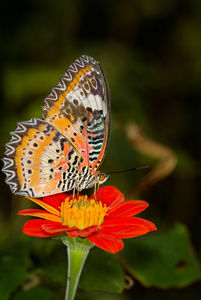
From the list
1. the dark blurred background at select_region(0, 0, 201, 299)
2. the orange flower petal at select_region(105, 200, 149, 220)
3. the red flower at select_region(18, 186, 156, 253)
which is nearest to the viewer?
the red flower at select_region(18, 186, 156, 253)

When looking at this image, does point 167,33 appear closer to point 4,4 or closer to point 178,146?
point 178,146

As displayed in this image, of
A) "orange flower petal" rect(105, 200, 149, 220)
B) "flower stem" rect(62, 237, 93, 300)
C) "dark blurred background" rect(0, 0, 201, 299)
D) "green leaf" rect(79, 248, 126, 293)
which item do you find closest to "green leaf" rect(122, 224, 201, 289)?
"green leaf" rect(79, 248, 126, 293)

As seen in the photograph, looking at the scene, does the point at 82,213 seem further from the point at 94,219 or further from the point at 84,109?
the point at 84,109

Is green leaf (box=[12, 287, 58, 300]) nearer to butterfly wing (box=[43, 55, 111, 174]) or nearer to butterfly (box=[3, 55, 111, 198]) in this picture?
butterfly (box=[3, 55, 111, 198])

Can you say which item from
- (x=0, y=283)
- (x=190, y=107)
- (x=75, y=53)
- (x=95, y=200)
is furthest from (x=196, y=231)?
(x=0, y=283)

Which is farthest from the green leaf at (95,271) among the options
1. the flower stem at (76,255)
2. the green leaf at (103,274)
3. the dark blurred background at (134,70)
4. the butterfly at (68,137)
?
the dark blurred background at (134,70)

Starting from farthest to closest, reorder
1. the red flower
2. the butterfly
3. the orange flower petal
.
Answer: the butterfly → the orange flower petal → the red flower
